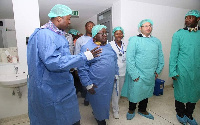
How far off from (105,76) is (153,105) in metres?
1.59

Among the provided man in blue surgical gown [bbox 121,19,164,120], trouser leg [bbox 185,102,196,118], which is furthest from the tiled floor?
man in blue surgical gown [bbox 121,19,164,120]

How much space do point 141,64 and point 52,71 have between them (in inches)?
54.9

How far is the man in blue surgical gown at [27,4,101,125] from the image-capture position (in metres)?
1.06

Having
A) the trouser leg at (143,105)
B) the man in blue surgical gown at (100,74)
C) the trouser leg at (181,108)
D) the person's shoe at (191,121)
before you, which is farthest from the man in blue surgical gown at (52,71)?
the person's shoe at (191,121)

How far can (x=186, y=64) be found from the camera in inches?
75.0

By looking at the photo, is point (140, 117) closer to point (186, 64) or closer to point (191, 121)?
point (191, 121)

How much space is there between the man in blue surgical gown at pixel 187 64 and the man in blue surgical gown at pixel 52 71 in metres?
1.49

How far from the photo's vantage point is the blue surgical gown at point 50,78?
1.05m

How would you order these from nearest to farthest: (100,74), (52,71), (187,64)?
(52,71)
(100,74)
(187,64)

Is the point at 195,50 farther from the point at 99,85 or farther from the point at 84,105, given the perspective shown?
the point at 84,105

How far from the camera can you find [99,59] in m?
1.72

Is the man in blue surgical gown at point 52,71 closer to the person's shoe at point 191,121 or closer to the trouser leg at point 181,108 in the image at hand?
the trouser leg at point 181,108

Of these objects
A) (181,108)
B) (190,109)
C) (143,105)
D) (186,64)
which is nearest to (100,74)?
(143,105)

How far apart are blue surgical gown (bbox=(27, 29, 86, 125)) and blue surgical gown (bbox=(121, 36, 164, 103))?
1078 mm
